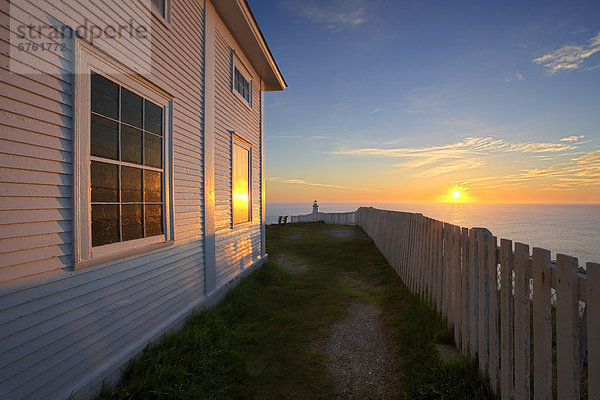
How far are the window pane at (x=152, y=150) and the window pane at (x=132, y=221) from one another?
65 cm

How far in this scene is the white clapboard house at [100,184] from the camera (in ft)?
7.37

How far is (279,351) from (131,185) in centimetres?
302

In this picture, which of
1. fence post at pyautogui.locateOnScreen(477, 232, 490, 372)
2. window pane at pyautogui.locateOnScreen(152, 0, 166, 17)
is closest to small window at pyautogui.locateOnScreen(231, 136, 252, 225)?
window pane at pyautogui.locateOnScreen(152, 0, 166, 17)

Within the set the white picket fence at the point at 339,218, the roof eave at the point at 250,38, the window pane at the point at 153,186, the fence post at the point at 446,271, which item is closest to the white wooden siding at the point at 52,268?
the window pane at the point at 153,186

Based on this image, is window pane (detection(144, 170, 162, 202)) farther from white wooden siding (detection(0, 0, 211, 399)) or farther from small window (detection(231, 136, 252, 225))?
small window (detection(231, 136, 252, 225))

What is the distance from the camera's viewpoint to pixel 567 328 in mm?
1918

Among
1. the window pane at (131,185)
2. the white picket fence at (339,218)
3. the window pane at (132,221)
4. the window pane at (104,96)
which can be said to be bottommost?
the white picket fence at (339,218)

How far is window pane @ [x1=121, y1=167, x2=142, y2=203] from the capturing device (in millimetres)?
3420

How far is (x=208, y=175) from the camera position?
5.55 meters

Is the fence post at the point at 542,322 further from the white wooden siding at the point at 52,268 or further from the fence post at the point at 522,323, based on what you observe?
the white wooden siding at the point at 52,268

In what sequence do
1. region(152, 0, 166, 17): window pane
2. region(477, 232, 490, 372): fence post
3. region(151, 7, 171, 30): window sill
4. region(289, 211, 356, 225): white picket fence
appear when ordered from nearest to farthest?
region(477, 232, 490, 372): fence post, region(151, 7, 171, 30): window sill, region(152, 0, 166, 17): window pane, region(289, 211, 356, 225): white picket fence

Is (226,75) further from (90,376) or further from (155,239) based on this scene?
(90,376)

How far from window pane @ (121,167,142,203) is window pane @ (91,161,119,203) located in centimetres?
10

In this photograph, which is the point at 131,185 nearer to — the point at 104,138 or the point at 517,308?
the point at 104,138
